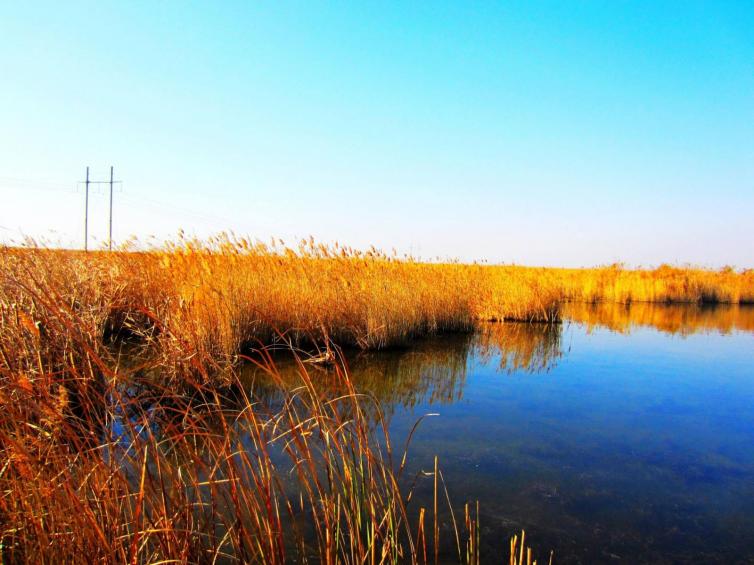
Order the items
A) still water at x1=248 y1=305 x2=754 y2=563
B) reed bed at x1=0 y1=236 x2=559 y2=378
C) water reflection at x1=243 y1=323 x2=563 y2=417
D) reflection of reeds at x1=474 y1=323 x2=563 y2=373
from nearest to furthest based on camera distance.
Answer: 1. still water at x1=248 y1=305 x2=754 y2=563
2. water reflection at x1=243 y1=323 x2=563 y2=417
3. reed bed at x1=0 y1=236 x2=559 y2=378
4. reflection of reeds at x1=474 y1=323 x2=563 y2=373

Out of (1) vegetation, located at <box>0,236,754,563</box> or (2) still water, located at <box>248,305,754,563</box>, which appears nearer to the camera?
(1) vegetation, located at <box>0,236,754,563</box>

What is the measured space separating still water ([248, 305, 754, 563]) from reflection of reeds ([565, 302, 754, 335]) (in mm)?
2989

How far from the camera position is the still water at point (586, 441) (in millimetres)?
2350

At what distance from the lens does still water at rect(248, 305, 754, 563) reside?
2350 mm

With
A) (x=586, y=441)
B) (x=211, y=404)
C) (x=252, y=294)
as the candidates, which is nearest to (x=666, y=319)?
(x=586, y=441)

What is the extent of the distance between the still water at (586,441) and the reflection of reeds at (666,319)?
299cm

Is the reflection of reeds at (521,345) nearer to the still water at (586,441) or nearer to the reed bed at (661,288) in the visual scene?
the still water at (586,441)

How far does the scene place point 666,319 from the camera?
11.7 m

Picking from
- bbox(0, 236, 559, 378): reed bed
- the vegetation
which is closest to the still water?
the vegetation

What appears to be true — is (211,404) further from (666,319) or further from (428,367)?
(666,319)

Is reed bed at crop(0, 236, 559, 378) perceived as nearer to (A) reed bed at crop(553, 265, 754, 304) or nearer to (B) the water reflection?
(B) the water reflection

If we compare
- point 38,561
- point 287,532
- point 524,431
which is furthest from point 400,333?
point 38,561

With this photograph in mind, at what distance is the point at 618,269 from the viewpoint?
70.3 ft

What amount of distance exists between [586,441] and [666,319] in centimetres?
988
